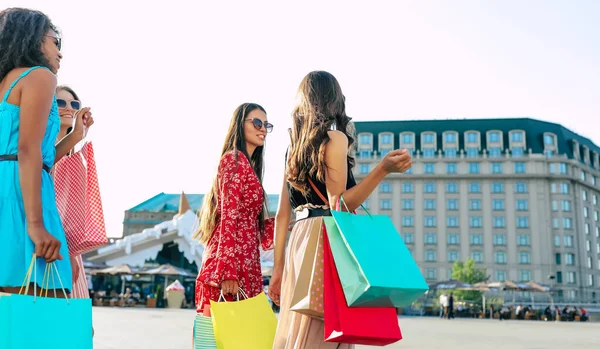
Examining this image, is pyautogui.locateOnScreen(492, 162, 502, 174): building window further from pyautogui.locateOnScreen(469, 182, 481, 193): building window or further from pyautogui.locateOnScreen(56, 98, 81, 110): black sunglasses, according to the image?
pyautogui.locateOnScreen(56, 98, 81, 110): black sunglasses

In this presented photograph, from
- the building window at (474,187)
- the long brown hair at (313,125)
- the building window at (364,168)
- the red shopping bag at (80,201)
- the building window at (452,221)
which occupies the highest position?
the building window at (364,168)

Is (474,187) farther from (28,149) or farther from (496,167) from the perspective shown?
(28,149)

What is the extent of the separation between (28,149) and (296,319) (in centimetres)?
132

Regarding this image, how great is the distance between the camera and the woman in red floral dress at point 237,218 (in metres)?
3.36

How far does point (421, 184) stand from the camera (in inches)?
3285

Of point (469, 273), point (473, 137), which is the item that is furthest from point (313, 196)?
point (473, 137)

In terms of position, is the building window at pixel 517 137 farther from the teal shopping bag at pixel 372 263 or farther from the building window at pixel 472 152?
the teal shopping bag at pixel 372 263

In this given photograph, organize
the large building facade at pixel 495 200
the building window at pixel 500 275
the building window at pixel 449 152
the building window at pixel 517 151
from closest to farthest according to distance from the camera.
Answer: the building window at pixel 500 275 → the large building facade at pixel 495 200 → the building window at pixel 517 151 → the building window at pixel 449 152

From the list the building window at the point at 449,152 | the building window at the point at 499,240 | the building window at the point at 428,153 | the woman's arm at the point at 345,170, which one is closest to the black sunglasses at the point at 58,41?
the woman's arm at the point at 345,170

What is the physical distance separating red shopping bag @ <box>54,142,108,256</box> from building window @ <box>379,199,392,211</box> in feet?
266

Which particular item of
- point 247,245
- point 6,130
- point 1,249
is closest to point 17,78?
point 6,130

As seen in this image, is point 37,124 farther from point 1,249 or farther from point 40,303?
point 40,303

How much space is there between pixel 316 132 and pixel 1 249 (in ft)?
4.52

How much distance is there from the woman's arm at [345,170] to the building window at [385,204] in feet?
266
